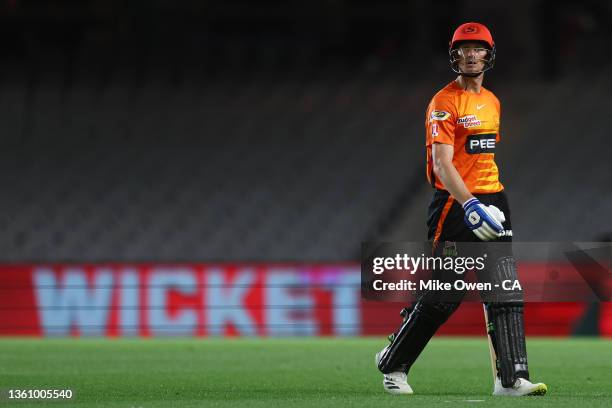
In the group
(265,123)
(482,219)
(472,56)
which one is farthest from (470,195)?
(265,123)

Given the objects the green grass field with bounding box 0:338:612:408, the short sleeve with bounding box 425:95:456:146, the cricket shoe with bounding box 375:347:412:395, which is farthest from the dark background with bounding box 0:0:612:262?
the short sleeve with bounding box 425:95:456:146

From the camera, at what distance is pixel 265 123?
19.1 m

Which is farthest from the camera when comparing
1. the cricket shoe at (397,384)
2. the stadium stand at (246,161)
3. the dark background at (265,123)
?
the dark background at (265,123)

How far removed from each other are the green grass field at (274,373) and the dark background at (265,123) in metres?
4.60

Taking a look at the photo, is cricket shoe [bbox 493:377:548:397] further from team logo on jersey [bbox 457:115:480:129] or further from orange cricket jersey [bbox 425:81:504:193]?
team logo on jersey [bbox 457:115:480:129]

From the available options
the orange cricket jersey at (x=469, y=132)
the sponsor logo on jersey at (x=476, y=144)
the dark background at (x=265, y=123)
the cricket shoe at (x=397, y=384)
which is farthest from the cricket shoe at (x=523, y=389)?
the dark background at (x=265, y=123)

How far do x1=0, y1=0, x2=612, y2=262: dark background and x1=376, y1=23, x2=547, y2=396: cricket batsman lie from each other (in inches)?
362

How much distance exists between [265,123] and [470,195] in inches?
511

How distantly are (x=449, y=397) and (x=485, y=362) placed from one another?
3249 millimetres

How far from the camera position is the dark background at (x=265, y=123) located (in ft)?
57.2

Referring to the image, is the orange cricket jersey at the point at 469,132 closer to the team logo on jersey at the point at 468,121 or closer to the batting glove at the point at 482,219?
the team logo on jersey at the point at 468,121

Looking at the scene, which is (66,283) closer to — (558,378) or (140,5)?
(140,5)

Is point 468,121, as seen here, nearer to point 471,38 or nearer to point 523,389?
point 471,38

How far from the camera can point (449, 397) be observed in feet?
21.1
